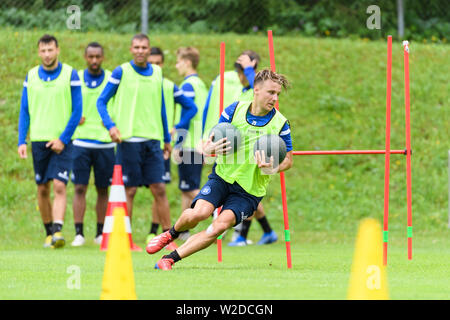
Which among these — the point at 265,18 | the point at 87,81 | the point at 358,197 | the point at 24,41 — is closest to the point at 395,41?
the point at 265,18

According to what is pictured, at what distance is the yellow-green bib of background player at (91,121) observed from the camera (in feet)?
40.2

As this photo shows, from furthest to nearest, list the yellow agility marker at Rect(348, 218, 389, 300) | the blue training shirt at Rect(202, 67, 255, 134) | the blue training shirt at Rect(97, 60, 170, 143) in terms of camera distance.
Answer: the blue training shirt at Rect(97, 60, 170, 143) < the blue training shirt at Rect(202, 67, 255, 134) < the yellow agility marker at Rect(348, 218, 389, 300)

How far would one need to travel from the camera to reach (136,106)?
11.4 m

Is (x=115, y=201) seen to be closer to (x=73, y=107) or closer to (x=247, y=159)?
(x=73, y=107)

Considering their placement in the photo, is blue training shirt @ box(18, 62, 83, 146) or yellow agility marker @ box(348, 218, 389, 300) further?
blue training shirt @ box(18, 62, 83, 146)

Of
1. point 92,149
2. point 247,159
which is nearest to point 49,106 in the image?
point 92,149

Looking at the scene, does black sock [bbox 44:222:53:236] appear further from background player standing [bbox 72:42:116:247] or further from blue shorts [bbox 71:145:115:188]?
blue shorts [bbox 71:145:115:188]

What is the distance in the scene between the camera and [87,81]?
12453 millimetres

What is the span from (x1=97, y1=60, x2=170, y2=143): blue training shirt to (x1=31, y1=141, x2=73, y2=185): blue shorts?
0.99 metres

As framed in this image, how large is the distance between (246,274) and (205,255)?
2.80 metres

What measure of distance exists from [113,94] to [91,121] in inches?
45.3

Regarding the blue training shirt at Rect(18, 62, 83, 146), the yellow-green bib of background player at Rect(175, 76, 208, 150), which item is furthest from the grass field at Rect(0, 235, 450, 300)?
the yellow-green bib of background player at Rect(175, 76, 208, 150)

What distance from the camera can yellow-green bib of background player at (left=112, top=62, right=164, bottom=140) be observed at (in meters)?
11.3

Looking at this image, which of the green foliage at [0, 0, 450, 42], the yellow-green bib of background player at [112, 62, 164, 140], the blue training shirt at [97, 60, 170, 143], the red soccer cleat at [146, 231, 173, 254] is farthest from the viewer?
the green foliage at [0, 0, 450, 42]
